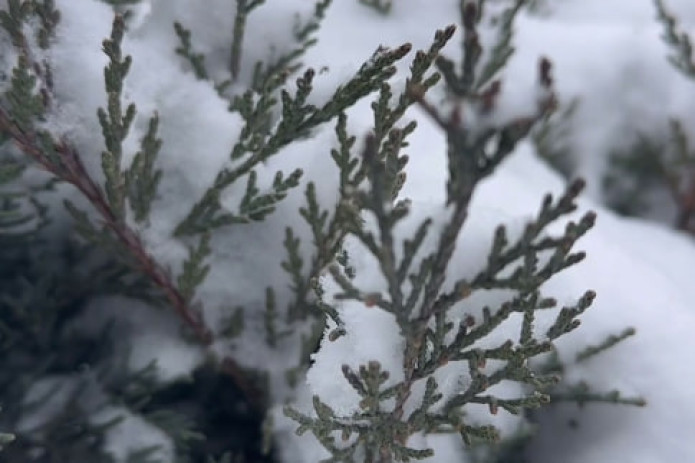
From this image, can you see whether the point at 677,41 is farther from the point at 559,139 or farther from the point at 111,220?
the point at 111,220

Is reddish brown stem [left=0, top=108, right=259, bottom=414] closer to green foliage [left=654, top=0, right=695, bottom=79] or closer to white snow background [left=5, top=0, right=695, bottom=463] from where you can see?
white snow background [left=5, top=0, right=695, bottom=463]

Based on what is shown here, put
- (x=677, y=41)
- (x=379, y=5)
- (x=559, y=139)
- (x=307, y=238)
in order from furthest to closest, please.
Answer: (x=559, y=139) < (x=379, y=5) < (x=677, y=41) < (x=307, y=238)

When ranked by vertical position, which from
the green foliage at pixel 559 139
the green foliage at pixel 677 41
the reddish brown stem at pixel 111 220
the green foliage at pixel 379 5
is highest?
the green foliage at pixel 379 5

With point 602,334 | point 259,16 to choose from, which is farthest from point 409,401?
point 259,16

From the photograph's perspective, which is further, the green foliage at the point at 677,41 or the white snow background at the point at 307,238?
the green foliage at the point at 677,41

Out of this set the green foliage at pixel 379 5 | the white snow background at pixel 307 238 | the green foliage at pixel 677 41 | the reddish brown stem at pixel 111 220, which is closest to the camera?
the reddish brown stem at pixel 111 220

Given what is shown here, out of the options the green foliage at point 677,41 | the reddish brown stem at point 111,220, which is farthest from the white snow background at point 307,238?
the green foliage at point 677,41

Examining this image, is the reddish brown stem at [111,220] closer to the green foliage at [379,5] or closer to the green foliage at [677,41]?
the green foliage at [379,5]

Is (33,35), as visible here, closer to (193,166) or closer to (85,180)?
(85,180)

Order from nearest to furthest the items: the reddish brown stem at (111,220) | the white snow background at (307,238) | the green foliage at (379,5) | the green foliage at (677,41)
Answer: the reddish brown stem at (111,220) → the white snow background at (307,238) → the green foliage at (677,41) → the green foliage at (379,5)

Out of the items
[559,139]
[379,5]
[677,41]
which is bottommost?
[677,41]

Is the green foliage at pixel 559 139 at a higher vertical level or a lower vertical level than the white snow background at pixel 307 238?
higher

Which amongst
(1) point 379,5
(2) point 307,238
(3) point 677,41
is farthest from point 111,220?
(3) point 677,41

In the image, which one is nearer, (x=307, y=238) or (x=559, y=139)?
(x=307, y=238)
